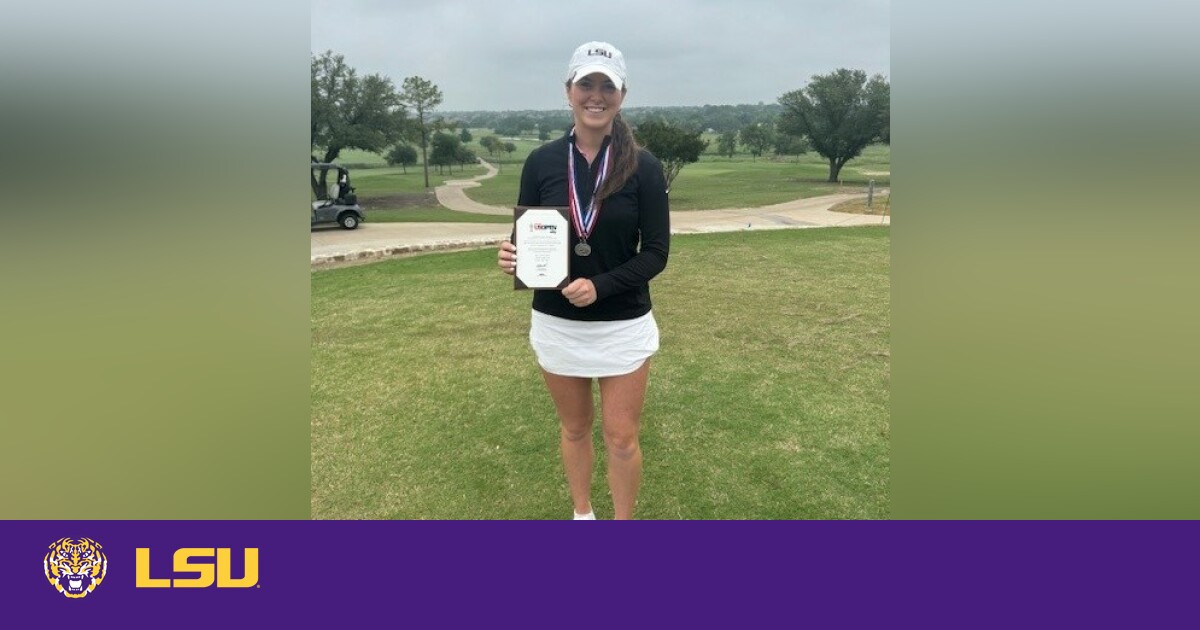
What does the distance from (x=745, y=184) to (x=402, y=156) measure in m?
21.9

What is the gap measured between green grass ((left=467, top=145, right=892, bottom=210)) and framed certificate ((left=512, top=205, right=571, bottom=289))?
2251 centimetres

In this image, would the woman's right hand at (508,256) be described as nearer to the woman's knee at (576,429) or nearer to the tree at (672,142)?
the woman's knee at (576,429)

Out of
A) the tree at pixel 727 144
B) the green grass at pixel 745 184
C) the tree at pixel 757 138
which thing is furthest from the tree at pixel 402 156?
the tree at pixel 757 138

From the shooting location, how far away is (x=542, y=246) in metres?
2.04

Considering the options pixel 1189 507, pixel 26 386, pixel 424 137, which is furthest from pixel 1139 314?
pixel 424 137

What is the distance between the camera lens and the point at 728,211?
82.4 ft

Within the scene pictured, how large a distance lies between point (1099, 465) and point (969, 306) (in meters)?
0.52

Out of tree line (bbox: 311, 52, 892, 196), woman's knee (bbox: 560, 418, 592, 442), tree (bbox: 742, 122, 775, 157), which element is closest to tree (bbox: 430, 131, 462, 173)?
tree line (bbox: 311, 52, 892, 196)

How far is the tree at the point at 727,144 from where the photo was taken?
6141 cm

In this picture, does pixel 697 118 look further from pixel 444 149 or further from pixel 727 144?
pixel 727 144

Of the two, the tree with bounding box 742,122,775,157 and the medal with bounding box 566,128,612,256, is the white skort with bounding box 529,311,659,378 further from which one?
the tree with bounding box 742,122,775,157

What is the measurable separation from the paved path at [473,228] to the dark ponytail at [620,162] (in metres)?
8.06

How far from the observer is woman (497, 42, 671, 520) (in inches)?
83.3

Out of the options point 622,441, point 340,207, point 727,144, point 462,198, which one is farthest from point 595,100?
point 727,144
